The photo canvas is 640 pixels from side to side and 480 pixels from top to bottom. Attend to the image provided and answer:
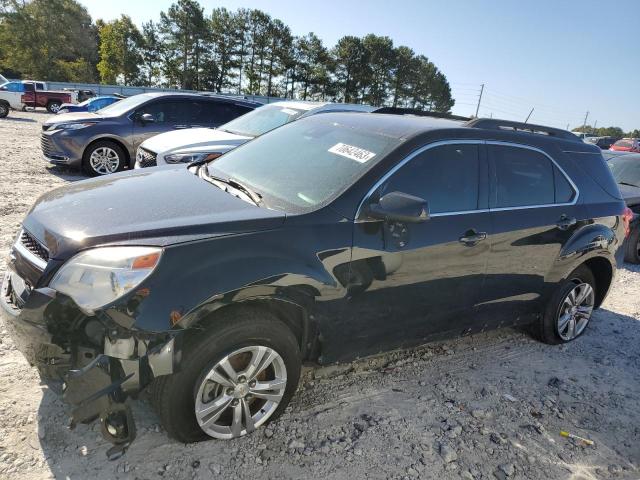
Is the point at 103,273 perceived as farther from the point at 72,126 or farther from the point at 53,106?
the point at 53,106

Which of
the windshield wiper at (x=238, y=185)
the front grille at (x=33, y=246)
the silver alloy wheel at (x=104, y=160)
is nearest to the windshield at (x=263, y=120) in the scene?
the silver alloy wheel at (x=104, y=160)

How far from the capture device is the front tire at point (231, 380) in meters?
2.41

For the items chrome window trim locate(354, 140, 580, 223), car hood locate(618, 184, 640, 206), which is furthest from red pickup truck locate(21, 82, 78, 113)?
chrome window trim locate(354, 140, 580, 223)

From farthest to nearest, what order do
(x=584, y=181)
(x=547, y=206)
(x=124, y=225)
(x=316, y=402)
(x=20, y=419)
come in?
(x=584, y=181), (x=547, y=206), (x=316, y=402), (x=20, y=419), (x=124, y=225)

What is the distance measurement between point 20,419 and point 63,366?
0.71m

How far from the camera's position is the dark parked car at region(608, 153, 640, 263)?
7.54 m

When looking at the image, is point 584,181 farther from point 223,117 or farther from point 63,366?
point 223,117

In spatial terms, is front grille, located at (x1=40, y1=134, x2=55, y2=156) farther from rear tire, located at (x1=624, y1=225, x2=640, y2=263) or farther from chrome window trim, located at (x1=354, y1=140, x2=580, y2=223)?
rear tire, located at (x1=624, y1=225, x2=640, y2=263)

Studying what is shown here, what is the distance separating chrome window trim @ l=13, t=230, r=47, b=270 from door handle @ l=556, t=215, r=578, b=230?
3.60 m

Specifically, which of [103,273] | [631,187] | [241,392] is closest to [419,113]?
[241,392]

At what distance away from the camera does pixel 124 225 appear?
8.11 feet

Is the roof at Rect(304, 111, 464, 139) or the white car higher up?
the roof at Rect(304, 111, 464, 139)

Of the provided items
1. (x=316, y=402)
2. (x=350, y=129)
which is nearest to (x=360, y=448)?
(x=316, y=402)

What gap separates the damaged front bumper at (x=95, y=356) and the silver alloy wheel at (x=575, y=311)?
3.53 m
